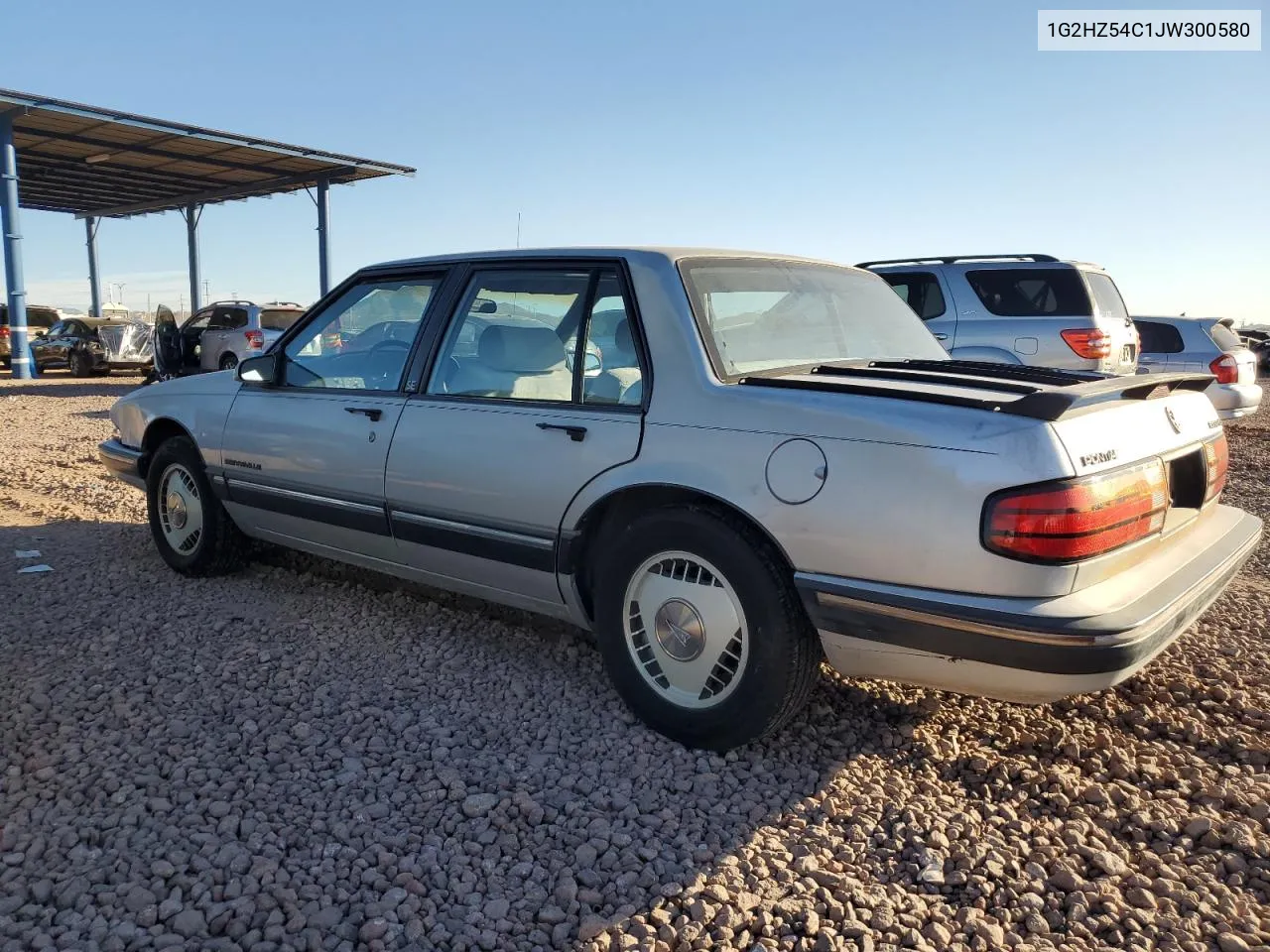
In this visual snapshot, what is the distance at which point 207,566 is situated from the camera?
4.79 meters

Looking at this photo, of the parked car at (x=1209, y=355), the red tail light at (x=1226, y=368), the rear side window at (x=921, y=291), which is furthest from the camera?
the red tail light at (x=1226, y=368)

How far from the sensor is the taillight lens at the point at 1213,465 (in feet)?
10.2

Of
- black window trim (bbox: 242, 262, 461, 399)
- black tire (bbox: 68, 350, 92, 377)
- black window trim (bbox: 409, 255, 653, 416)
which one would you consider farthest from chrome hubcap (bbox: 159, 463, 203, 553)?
black tire (bbox: 68, 350, 92, 377)

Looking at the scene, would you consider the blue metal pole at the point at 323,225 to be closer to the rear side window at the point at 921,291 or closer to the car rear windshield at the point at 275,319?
the car rear windshield at the point at 275,319

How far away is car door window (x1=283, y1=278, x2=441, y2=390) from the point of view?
3939 mm

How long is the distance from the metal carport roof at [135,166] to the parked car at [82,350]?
1619 millimetres

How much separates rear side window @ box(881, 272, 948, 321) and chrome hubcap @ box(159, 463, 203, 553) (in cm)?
588

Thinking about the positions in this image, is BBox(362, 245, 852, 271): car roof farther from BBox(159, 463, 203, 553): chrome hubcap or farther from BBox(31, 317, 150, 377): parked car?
BBox(31, 317, 150, 377): parked car

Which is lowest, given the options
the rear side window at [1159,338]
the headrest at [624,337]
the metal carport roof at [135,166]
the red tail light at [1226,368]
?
the red tail light at [1226,368]

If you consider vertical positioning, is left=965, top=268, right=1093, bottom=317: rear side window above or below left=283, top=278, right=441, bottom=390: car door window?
above

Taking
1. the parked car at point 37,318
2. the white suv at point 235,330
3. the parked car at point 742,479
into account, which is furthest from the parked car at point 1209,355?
the parked car at point 37,318

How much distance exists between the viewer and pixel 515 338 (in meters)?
3.60

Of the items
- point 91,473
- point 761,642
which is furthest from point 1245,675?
point 91,473

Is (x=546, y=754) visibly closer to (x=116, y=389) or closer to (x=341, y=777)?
(x=341, y=777)
